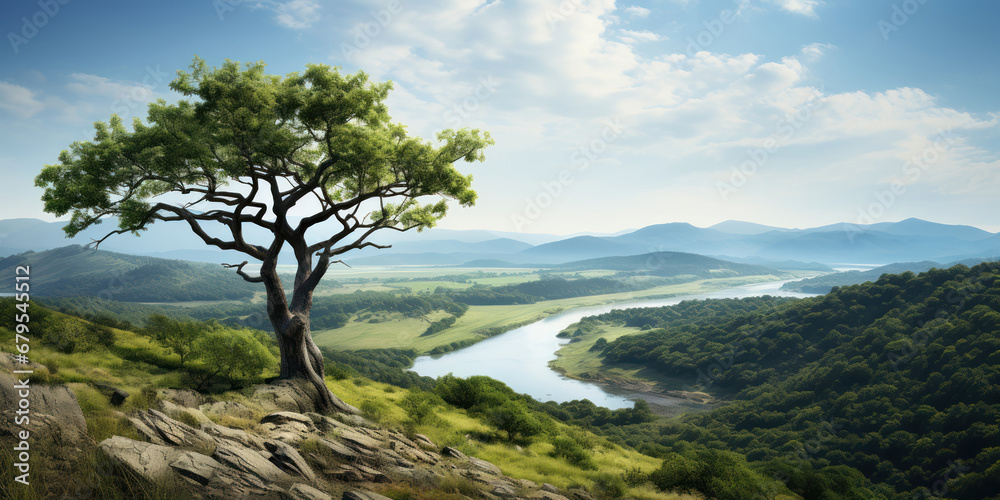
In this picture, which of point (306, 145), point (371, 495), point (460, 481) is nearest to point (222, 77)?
point (306, 145)

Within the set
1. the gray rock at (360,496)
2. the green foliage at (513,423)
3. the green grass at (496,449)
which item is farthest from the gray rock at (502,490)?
the green foliage at (513,423)

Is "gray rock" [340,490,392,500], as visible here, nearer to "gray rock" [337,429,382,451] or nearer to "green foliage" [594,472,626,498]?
"gray rock" [337,429,382,451]

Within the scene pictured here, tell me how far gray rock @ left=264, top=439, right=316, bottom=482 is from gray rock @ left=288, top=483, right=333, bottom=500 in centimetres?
108

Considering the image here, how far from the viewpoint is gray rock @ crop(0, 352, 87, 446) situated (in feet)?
26.0

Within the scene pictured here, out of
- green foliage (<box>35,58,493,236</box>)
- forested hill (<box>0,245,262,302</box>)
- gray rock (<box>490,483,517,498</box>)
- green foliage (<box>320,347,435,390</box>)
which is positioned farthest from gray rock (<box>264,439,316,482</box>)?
forested hill (<box>0,245,262,302</box>)

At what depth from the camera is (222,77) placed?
46.0 feet

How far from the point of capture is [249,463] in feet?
28.7

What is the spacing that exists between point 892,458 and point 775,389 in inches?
1108

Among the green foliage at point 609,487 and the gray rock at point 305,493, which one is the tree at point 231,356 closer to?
the gray rock at point 305,493

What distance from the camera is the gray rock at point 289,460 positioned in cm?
934

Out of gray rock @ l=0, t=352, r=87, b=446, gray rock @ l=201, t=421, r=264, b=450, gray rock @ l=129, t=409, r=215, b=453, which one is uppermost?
gray rock @ l=0, t=352, r=87, b=446

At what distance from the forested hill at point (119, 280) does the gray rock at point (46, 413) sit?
20351cm

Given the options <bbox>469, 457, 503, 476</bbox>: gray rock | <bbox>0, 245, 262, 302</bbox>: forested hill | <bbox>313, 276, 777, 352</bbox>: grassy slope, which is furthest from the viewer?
<bbox>0, 245, 262, 302</bbox>: forested hill

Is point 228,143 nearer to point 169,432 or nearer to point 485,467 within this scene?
point 169,432
